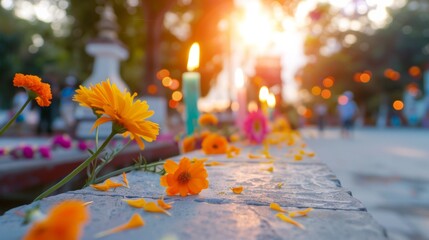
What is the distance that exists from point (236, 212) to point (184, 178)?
212 millimetres

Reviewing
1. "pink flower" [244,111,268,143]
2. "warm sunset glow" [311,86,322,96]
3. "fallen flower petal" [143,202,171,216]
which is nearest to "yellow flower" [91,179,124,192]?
"fallen flower petal" [143,202,171,216]

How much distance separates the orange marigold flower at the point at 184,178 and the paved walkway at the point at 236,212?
2cm

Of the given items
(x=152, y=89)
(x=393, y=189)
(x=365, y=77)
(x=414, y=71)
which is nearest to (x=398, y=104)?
(x=414, y=71)

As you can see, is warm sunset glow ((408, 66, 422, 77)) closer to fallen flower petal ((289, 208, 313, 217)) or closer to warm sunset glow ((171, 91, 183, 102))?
warm sunset glow ((171, 91, 183, 102))

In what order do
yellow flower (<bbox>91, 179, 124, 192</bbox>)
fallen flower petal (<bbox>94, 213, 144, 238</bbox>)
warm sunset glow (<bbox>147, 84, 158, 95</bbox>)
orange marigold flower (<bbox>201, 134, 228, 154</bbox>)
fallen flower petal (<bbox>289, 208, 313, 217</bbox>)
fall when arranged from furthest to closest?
1. warm sunset glow (<bbox>147, 84, 158, 95</bbox>)
2. orange marigold flower (<bbox>201, 134, 228, 154</bbox>)
3. yellow flower (<bbox>91, 179, 124, 192</bbox>)
4. fallen flower petal (<bbox>289, 208, 313, 217</bbox>)
5. fallen flower petal (<bbox>94, 213, 144, 238</bbox>)

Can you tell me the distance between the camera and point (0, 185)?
162 centimetres

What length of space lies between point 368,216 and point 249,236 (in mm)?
293

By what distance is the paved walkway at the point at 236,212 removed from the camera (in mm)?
654

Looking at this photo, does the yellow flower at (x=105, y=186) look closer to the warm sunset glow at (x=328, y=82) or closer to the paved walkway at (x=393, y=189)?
the paved walkway at (x=393, y=189)

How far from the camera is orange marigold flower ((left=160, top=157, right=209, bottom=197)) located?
37.8 inches

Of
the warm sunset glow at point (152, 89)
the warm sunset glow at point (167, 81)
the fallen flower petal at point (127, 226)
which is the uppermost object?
the warm sunset glow at point (167, 81)

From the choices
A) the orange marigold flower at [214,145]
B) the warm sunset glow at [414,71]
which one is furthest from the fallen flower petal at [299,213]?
the warm sunset glow at [414,71]

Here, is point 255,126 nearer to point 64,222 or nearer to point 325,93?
point 64,222

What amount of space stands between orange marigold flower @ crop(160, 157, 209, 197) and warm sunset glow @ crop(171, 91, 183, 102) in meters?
25.2
